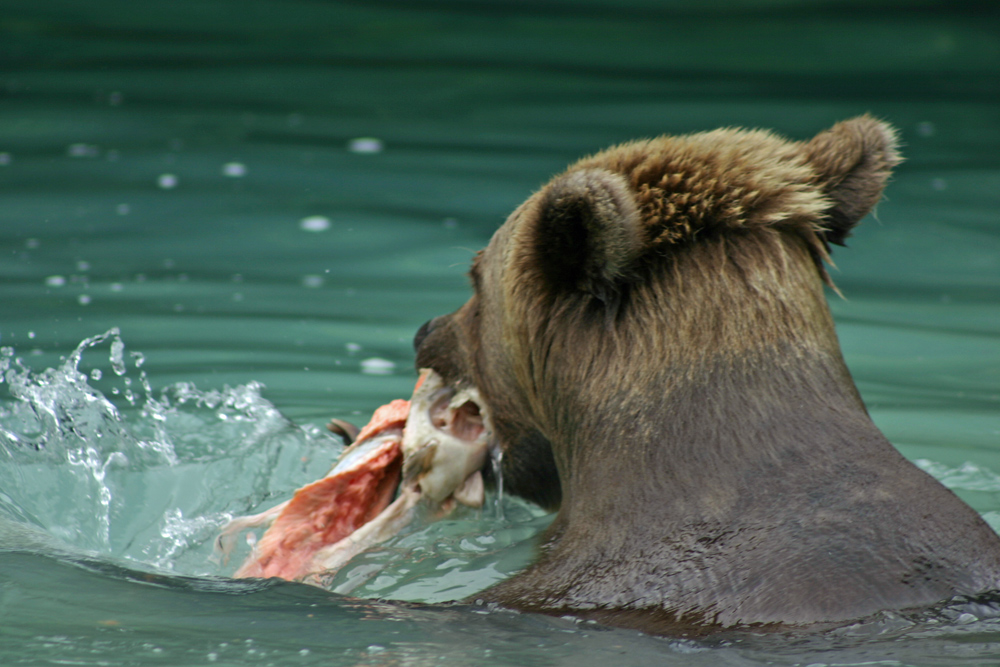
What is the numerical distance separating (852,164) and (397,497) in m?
1.77

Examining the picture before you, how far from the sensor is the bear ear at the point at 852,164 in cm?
322

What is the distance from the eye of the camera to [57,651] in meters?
2.31

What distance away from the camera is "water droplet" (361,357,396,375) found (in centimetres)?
600

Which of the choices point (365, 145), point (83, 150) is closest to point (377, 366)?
point (365, 145)

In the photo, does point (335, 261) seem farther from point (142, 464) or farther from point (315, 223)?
point (142, 464)

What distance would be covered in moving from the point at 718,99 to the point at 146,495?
23.8ft

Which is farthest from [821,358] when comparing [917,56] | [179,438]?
[917,56]

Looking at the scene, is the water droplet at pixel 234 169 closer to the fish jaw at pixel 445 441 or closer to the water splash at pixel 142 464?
the water splash at pixel 142 464

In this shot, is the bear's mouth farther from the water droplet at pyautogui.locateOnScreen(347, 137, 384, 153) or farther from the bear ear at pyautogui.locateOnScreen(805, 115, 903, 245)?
the water droplet at pyautogui.locateOnScreen(347, 137, 384, 153)

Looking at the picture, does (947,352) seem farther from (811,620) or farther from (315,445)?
(811,620)

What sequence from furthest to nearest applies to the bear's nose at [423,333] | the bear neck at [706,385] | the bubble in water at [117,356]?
the bubble in water at [117,356], the bear's nose at [423,333], the bear neck at [706,385]

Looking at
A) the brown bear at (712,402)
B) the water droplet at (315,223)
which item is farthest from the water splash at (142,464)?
the water droplet at (315,223)

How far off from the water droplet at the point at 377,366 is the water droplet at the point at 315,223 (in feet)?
7.35

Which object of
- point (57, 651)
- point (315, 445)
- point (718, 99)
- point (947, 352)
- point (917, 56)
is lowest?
point (57, 651)
